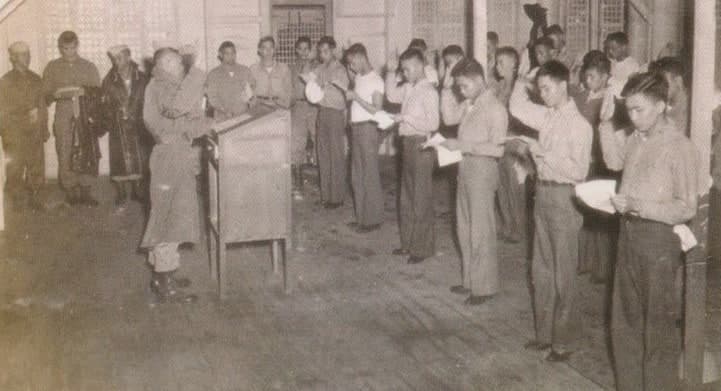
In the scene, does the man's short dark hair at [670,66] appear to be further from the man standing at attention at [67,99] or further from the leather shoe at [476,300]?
the man standing at attention at [67,99]

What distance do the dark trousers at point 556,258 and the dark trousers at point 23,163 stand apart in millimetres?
7329

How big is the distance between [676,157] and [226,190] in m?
3.65

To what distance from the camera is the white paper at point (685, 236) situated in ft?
14.2

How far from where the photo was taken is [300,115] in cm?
1209

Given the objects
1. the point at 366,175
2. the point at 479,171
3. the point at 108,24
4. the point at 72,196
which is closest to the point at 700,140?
the point at 479,171

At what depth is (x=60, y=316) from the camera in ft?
21.6

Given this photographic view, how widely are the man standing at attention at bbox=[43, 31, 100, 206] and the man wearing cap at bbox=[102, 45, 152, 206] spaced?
0.44 meters

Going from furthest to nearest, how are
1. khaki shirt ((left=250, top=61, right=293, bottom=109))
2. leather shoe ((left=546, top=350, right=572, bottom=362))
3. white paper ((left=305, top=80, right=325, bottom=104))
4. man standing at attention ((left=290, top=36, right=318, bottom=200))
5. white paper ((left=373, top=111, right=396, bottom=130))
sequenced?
man standing at attention ((left=290, top=36, right=318, bottom=200)), khaki shirt ((left=250, top=61, right=293, bottom=109)), white paper ((left=305, top=80, right=325, bottom=104)), white paper ((left=373, top=111, right=396, bottom=130)), leather shoe ((left=546, top=350, right=572, bottom=362))

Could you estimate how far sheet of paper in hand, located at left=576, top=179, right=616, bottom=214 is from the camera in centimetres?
454

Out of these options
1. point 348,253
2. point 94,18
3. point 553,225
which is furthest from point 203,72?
point 553,225

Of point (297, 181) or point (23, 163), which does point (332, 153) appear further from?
point (23, 163)

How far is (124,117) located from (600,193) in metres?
7.32

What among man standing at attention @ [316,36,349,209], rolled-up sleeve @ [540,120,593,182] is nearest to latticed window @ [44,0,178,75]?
man standing at attention @ [316,36,349,209]

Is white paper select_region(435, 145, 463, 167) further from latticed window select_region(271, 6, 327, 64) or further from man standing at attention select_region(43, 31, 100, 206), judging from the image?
latticed window select_region(271, 6, 327, 64)
